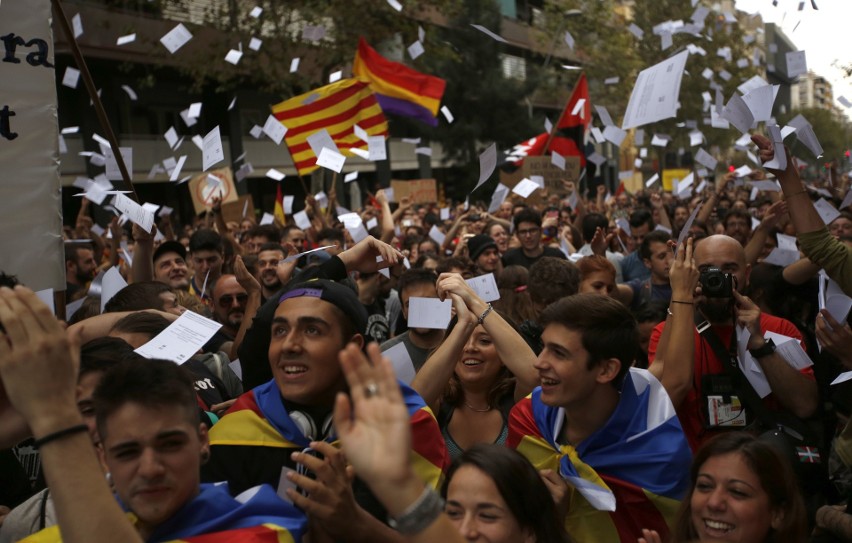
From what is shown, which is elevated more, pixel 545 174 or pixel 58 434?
pixel 545 174

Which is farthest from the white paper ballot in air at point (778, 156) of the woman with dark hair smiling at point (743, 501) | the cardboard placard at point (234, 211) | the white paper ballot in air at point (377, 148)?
the cardboard placard at point (234, 211)

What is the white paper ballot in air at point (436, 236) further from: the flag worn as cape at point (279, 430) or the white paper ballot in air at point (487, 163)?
the flag worn as cape at point (279, 430)

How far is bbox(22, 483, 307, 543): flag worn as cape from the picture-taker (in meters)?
2.20

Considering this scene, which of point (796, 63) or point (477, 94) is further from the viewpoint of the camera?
point (477, 94)

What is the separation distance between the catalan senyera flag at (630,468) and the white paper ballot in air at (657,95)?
2.96 metres

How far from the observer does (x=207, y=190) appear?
13102mm

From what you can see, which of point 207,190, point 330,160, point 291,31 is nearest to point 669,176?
point 291,31

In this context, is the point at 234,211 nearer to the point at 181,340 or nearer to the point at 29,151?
the point at 29,151

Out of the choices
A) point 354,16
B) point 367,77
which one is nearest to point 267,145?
point 354,16

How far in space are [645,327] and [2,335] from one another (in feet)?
12.7

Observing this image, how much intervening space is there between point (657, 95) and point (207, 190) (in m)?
8.56

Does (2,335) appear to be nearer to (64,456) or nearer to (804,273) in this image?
(64,456)

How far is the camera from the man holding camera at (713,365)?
360 cm

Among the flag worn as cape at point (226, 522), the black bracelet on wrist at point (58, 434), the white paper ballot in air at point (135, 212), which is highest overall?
the white paper ballot in air at point (135, 212)
